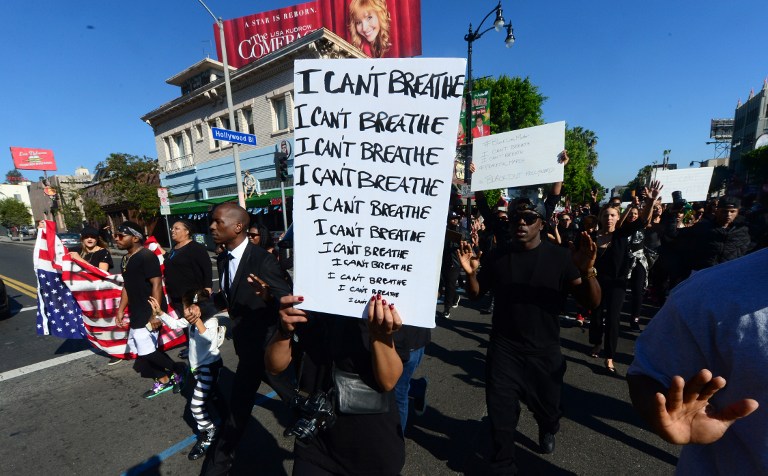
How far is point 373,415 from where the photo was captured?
1.61 meters

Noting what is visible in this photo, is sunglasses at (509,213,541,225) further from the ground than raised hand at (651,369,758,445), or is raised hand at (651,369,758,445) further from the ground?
sunglasses at (509,213,541,225)

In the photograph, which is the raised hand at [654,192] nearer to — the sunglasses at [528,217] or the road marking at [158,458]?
the sunglasses at [528,217]

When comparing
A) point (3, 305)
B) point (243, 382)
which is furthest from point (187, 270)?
point (3, 305)

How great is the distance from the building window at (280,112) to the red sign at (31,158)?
A: 53775mm

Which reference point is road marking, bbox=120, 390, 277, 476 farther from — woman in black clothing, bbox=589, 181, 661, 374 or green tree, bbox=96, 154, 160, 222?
green tree, bbox=96, 154, 160, 222

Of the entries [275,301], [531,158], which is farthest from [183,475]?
[531,158]

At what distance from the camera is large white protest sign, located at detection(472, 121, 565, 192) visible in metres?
3.60

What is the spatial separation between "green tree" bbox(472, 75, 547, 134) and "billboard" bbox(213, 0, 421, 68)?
7.38 meters

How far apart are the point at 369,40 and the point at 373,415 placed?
24774 millimetres

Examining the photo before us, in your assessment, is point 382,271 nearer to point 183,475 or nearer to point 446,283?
point 183,475

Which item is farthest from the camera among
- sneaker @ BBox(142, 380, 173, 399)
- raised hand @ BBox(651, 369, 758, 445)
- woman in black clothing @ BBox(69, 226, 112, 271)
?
woman in black clothing @ BBox(69, 226, 112, 271)

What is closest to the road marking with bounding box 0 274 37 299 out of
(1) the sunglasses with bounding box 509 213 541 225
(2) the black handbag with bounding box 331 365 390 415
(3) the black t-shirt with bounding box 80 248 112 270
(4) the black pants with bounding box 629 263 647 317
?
(3) the black t-shirt with bounding box 80 248 112 270

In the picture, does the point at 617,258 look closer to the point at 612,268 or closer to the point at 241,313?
the point at 612,268

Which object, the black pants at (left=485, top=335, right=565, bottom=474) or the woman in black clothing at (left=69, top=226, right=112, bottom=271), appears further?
the woman in black clothing at (left=69, top=226, right=112, bottom=271)
